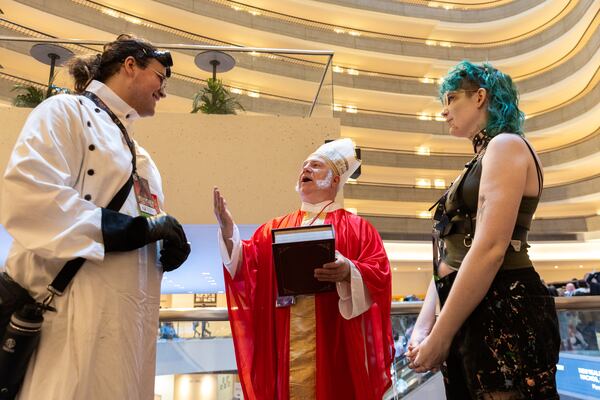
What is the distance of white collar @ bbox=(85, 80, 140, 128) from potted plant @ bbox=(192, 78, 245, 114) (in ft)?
11.9

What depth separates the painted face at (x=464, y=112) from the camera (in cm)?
184

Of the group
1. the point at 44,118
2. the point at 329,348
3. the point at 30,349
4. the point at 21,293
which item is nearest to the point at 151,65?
the point at 44,118

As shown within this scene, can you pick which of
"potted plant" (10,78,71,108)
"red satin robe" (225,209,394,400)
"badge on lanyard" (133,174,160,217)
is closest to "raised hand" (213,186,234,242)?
"red satin robe" (225,209,394,400)

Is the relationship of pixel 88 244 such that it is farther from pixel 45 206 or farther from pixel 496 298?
pixel 496 298

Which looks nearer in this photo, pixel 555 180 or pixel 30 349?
pixel 30 349

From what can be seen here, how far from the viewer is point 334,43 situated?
23.5 m

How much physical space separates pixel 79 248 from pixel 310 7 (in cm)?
2378

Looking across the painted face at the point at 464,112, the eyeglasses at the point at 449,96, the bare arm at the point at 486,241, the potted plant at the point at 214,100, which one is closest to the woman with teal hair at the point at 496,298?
the bare arm at the point at 486,241

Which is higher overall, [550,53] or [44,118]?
[550,53]

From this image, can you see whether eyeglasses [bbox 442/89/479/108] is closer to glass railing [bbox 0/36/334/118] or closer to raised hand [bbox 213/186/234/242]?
raised hand [bbox 213/186/234/242]

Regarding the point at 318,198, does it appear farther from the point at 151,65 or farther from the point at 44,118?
the point at 44,118

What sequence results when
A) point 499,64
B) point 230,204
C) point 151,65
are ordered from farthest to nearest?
1. point 499,64
2. point 230,204
3. point 151,65

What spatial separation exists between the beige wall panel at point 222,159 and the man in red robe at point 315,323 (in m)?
2.58

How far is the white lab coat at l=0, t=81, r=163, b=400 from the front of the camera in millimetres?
1413
